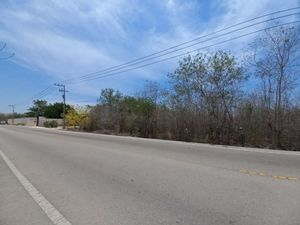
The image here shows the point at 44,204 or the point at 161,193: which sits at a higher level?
the point at 161,193

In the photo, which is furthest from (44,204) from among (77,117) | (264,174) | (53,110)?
(53,110)

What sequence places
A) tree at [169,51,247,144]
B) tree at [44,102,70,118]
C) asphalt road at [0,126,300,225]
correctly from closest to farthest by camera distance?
asphalt road at [0,126,300,225] < tree at [169,51,247,144] < tree at [44,102,70,118]

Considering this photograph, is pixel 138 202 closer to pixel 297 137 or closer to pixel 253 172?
pixel 253 172

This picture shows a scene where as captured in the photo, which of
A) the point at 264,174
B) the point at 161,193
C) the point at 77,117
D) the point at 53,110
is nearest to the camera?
the point at 161,193

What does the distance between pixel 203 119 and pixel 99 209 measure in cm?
2320

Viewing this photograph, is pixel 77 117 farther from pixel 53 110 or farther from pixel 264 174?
pixel 53 110

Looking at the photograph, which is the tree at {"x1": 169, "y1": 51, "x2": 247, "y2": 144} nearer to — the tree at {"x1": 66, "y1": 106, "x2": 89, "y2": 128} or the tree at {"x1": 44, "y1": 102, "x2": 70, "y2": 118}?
the tree at {"x1": 66, "y1": 106, "x2": 89, "y2": 128}

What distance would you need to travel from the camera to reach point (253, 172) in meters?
A: 10.7

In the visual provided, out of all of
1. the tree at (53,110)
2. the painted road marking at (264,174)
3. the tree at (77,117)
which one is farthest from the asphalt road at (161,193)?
the tree at (53,110)

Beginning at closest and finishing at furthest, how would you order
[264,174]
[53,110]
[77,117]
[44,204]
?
[44,204] → [264,174] → [77,117] → [53,110]

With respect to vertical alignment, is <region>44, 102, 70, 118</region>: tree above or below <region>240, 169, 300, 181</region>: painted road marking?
above

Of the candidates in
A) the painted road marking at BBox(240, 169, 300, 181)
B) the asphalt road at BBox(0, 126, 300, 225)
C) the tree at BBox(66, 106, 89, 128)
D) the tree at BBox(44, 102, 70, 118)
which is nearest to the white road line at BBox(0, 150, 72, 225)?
the asphalt road at BBox(0, 126, 300, 225)

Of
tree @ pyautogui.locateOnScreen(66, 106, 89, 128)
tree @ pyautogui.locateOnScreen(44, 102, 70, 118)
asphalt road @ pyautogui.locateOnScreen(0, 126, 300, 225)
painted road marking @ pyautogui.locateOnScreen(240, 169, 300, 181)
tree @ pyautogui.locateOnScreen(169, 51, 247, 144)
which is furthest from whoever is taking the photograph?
tree @ pyautogui.locateOnScreen(44, 102, 70, 118)

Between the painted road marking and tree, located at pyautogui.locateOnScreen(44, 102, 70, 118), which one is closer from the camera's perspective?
the painted road marking
